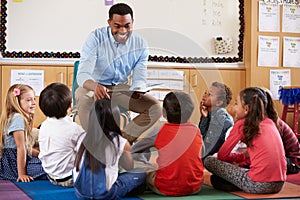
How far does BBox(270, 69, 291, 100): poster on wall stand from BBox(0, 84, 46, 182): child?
2647mm

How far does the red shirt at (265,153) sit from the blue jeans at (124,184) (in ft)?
1.51

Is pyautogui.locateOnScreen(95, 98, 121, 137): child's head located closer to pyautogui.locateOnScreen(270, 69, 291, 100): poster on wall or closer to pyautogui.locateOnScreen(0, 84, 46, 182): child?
pyautogui.locateOnScreen(0, 84, 46, 182): child

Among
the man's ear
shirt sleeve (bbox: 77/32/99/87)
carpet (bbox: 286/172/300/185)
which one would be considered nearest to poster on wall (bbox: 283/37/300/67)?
the man's ear

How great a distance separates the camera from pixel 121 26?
3.09 metres

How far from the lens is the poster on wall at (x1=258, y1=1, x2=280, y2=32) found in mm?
4773

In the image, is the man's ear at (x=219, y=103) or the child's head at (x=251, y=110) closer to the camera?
the child's head at (x=251, y=110)

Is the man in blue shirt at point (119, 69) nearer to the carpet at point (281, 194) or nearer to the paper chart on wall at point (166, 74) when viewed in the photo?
the carpet at point (281, 194)

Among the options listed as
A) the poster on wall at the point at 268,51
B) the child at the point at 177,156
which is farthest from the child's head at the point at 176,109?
the poster on wall at the point at 268,51

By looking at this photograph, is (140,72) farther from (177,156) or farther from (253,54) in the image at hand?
(253,54)

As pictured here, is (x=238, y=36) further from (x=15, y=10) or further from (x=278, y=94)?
(x=15, y=10)

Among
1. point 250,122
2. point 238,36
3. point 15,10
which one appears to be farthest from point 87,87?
point 238,36

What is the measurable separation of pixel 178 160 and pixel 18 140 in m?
0.94

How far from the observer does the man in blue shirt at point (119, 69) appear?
3092 mm

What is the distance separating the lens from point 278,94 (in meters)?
4.81
